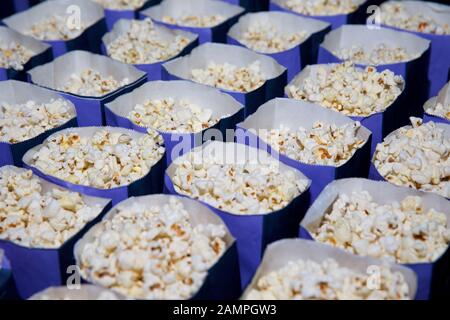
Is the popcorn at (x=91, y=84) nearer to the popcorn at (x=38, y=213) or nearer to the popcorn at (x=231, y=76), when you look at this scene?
the popcorn at (x=231, y=76)

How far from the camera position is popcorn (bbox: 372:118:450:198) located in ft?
5.78

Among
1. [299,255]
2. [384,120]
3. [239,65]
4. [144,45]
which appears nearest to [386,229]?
[299,255]

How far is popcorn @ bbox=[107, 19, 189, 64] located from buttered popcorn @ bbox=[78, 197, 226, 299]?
106 centimetres

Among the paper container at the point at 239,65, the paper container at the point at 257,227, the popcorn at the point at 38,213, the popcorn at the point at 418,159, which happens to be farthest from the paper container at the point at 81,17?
the popcorn at the point at 418,159

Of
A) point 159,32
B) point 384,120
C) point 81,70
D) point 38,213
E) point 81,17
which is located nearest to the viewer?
point 38,213

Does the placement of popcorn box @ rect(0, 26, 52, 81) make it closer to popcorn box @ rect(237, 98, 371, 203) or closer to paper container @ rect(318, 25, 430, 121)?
popcorn box @ rect(237, 98, 371, 203)

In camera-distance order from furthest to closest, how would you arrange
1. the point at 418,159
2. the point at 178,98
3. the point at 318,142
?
the point at 178,98, the point at 318,142, the point at 418,159

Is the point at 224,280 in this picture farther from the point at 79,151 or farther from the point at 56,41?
the point at 56,41

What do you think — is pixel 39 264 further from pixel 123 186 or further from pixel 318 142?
pixel 318 142

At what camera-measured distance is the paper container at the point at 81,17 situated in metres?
2.75

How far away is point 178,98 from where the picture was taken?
225 centimetres

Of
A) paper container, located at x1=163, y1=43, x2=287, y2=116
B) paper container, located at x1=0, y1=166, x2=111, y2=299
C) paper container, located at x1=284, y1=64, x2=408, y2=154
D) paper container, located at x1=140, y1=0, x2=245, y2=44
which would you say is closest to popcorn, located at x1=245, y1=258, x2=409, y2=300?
paper container, located at x1=0, y1=166, x2=111, y2=299

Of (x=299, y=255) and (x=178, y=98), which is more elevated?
(x=178, y=98)

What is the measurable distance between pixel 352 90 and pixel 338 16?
82 centimetres
